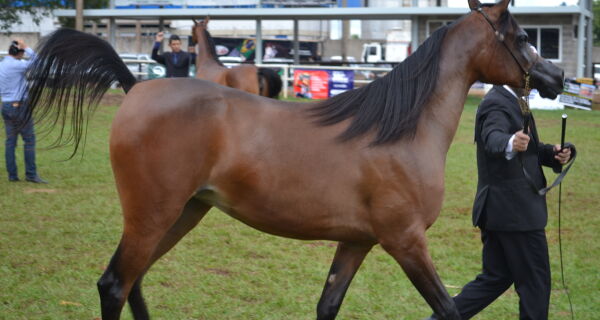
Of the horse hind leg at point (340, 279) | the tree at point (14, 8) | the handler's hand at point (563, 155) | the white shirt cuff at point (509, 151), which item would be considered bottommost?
the horse hind leg at point (340, 279)

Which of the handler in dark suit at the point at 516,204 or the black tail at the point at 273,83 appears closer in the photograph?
the handler in dark suit at the point at 516,204

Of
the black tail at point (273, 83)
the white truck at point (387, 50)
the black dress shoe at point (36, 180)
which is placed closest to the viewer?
the black dress shoe at point (36, 180)

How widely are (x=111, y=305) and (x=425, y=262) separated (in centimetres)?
176

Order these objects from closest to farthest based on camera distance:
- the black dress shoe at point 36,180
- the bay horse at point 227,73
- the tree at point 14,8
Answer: the black dress shoe at point 36,180, the bay horse at point 227,73, the tree at point 14,8

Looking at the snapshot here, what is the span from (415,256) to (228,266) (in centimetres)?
273

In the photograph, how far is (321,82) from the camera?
77.5 feet

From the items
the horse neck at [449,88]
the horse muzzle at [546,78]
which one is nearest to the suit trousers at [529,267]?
the horse neck at [449,88]

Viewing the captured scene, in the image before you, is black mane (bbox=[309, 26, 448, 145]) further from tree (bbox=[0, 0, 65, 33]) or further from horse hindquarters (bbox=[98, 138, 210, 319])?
tree (bbox=[0, 0, 65, 33])

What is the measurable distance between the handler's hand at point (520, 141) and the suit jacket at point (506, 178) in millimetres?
192

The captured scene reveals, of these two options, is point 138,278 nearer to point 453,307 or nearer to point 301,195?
point 301,195

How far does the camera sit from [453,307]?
3.97m

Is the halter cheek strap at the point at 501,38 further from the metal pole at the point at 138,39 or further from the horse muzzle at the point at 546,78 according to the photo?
the metal pole at the point at 138,39

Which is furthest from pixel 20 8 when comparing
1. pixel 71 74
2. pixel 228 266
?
pixel 71 74

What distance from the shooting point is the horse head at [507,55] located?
13.3 ft
